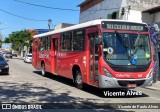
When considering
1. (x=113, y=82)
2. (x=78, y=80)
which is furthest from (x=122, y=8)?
(x=113, y=82)

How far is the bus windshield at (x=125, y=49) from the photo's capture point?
40.5 ft

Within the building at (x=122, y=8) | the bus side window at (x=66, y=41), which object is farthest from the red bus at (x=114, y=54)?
the building at (x=122, y=8)

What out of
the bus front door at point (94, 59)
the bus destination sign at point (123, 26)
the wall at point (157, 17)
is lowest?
the bus front door at point (94, 59)

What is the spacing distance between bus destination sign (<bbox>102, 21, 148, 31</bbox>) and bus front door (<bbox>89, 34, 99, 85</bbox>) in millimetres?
632

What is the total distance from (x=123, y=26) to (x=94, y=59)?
5.62 ft

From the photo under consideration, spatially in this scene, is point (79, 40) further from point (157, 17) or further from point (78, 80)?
point (157, 17)

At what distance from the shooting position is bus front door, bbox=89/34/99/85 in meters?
12.8

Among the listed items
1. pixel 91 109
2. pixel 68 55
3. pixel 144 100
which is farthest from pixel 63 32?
pixel 91 109

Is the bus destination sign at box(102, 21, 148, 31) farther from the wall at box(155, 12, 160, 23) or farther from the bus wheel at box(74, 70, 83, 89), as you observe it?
the wall at box(155, 12, 160, 23)

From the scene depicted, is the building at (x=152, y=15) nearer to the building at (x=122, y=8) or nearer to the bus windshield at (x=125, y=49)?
the building at (x=122, y=8)

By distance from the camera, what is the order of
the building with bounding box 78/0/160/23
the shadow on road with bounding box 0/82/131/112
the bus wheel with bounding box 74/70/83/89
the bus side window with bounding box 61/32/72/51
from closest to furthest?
the shadow on road with bounding box 0/82/131/112 < the bus wheel with bounding box 74/70/83/89 < the bus side window with bounding box 61/32/72/51 < the building with bounding box 78/0/160/23

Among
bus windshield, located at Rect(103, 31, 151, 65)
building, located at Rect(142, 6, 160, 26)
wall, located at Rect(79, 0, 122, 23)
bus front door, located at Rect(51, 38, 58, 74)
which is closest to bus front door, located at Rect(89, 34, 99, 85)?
bus windshield, located at Rect(103, 31, 151, 65)

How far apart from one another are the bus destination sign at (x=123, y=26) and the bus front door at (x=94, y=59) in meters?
0.63

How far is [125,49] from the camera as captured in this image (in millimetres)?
12484
